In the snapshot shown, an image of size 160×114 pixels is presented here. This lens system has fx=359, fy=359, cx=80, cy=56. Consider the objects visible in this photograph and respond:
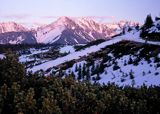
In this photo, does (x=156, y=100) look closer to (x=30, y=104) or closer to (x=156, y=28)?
(x=30, y=104)

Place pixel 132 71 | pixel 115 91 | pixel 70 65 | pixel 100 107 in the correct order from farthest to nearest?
pixel 70 65
pixel 132 71
pixel 115 91
pixel 100 107

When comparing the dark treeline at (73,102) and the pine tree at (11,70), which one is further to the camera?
the pine tree at (11,70)

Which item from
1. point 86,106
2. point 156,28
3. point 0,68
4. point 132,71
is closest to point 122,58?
point 132,71

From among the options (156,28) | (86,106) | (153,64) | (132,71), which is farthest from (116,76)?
(156,28)

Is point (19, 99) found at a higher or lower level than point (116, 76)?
higher

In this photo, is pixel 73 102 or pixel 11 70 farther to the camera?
pixel 11 70

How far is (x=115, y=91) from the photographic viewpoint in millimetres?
21344

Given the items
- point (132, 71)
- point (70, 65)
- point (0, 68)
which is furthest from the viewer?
point (70, 65)

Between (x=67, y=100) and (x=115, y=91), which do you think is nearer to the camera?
(x=67, y=100)

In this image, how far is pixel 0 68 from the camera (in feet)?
84.8

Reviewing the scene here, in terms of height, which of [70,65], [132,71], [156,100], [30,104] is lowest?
[70,65]

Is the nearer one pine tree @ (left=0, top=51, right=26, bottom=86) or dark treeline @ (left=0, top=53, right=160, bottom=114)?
dark treeline @ (left=0, top=53, right=160, bottom=114)

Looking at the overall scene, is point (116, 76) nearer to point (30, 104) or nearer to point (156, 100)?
point (156, 100)

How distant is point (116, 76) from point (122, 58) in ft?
45.5
